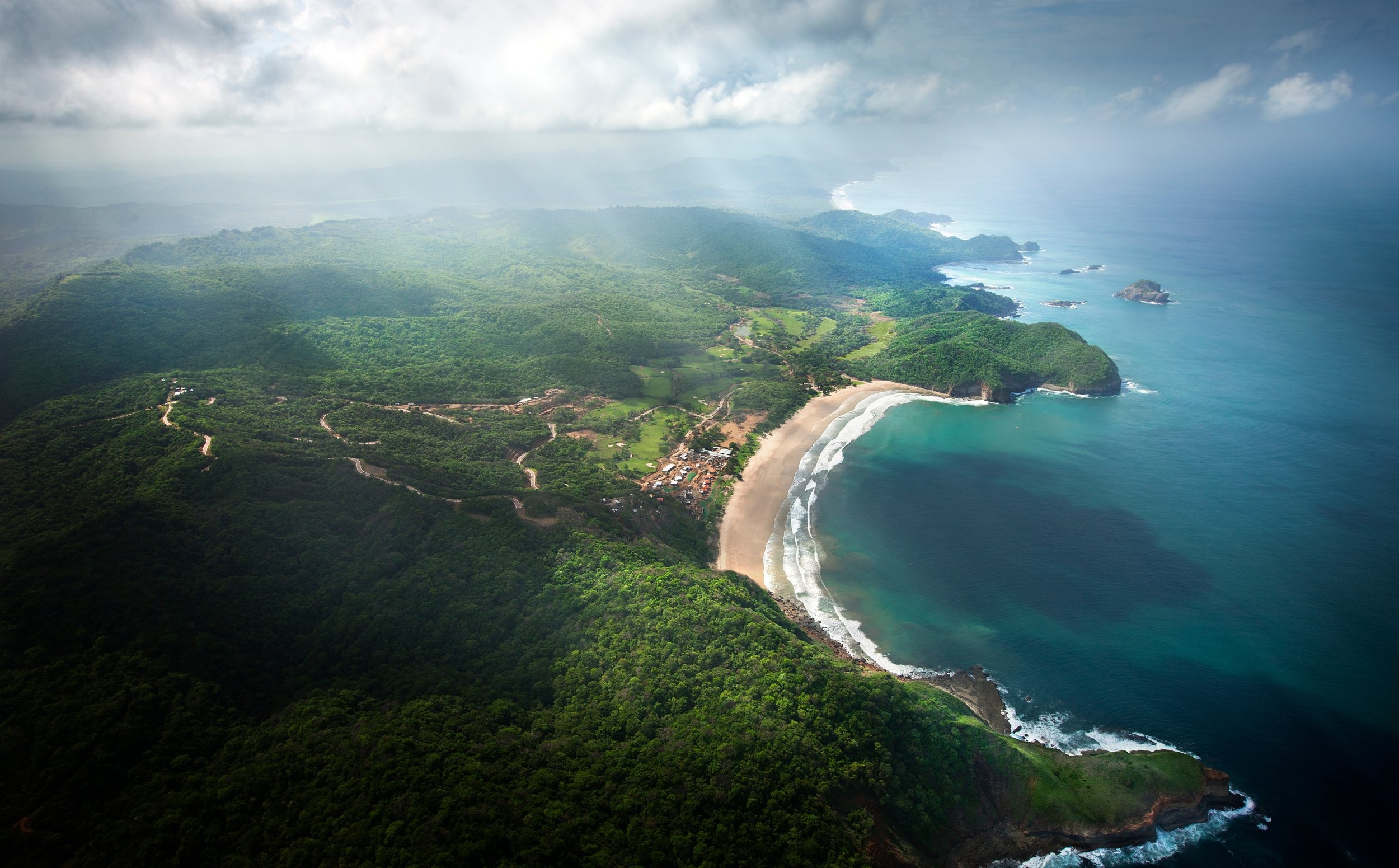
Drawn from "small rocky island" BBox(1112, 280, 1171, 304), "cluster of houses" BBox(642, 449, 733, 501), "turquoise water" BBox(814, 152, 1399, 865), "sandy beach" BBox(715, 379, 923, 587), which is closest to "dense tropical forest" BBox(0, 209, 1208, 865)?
"cluster of houses" BBox(642, 449, 733, 501)

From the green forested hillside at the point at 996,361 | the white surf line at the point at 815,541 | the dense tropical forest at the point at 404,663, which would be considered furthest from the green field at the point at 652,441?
the green forested hillside at the point at 996,361

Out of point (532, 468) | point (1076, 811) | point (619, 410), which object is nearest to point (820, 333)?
point (619, 410)

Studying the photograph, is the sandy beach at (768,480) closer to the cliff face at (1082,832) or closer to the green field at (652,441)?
the green field at (652,441)

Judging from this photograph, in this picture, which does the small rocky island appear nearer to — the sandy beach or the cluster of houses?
the sandy beach

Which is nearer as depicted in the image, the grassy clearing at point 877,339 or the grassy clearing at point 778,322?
the grassy clearing at point 877,339

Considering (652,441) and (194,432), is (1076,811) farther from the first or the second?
(194,432)

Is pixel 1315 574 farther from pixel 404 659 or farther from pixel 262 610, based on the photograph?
pixel 262 610
